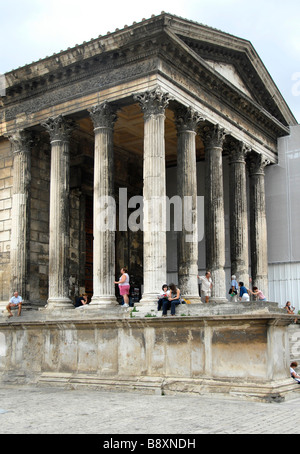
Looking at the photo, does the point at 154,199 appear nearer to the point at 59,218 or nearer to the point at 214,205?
the point at 59,218

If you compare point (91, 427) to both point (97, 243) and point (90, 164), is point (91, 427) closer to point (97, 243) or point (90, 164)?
point (97, 243)

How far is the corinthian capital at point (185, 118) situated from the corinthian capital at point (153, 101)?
53.9 inches

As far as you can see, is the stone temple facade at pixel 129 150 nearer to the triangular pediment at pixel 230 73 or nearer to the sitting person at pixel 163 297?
the triangular pediment at pixel 230 73

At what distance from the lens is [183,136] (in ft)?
63.7

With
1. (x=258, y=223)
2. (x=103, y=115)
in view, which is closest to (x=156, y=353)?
(x=103, y=115)

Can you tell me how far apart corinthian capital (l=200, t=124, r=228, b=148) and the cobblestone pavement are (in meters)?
11.0

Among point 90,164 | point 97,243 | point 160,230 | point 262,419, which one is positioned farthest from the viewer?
point 90,164

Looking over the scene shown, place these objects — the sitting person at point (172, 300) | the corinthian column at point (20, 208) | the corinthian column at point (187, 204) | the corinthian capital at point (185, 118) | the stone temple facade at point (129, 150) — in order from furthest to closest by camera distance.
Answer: the corinthian column at point (20, 208) → the corinthian capital at point (185, 118) → the corinthian column at point (187, 204) → the stone temple facade at point (129, 150) → the sitting person at point (172, 300)

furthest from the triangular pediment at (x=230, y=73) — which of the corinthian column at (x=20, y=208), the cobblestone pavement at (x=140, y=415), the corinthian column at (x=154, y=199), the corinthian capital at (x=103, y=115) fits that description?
the cobblestone pavement at (x=140, y=415)

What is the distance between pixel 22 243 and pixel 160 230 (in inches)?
240

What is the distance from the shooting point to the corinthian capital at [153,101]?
701 inches

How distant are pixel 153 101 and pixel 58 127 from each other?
4192 millimetres

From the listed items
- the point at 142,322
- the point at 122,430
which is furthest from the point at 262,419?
the point at 142,322

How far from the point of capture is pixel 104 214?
60.0ft
